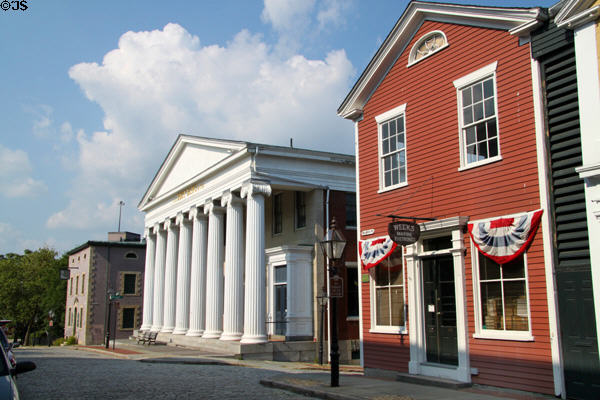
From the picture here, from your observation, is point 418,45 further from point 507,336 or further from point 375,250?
point 507,336

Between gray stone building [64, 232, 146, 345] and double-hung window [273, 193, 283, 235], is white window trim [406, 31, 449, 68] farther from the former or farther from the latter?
gray stone building [64, 232, 146, 345]

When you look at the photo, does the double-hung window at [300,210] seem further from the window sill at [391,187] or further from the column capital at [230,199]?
the window sill at [391,187]

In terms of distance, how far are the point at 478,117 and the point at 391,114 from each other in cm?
298

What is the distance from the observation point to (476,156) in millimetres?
12930

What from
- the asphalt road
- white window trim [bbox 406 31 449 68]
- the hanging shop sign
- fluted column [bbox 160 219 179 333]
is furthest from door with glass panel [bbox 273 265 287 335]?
white window trim [bbox 406 31 449 68]

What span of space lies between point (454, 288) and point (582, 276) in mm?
3386

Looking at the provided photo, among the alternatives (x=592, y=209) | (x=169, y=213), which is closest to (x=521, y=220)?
(x=592, y=209)

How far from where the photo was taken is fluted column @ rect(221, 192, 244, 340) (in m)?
26.1

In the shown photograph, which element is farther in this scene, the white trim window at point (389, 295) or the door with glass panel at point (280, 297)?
the door with glass panel at point (280, 297)

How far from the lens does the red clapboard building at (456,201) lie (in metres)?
11.3

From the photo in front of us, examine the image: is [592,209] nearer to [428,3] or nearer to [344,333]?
[428,3]

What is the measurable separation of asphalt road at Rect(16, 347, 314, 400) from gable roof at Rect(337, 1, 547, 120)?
820 centimetres

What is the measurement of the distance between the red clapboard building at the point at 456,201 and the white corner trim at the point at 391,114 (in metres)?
0.04

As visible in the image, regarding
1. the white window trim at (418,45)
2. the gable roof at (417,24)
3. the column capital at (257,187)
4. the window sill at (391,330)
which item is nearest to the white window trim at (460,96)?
the gable roof at (417,24)
